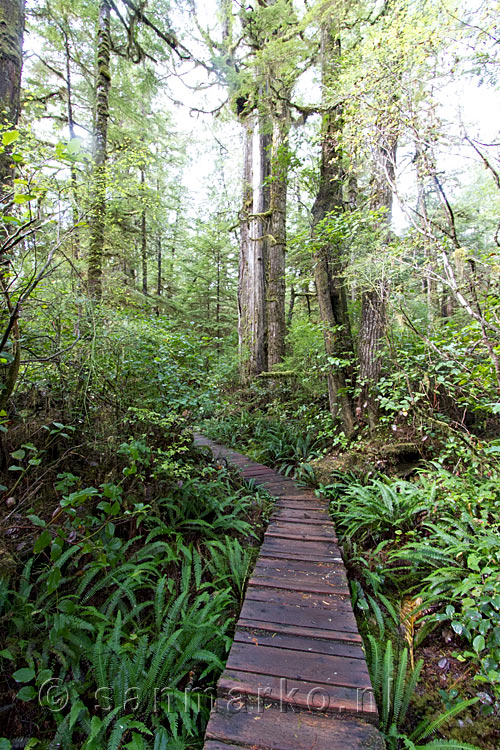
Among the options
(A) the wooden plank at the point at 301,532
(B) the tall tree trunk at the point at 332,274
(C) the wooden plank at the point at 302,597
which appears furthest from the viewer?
(B) the tall tree trunk at the point at 332,274

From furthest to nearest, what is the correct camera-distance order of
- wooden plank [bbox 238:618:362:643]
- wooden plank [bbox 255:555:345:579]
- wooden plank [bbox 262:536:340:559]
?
wooden plank [bbox 262:536:340:559]
wooden plank [bbox 255:555:345:579]
wooden plank [bbox 238:618:362:643]

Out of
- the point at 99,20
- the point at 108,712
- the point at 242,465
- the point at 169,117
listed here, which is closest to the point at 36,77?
the point at 99,20

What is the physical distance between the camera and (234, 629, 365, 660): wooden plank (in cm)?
231

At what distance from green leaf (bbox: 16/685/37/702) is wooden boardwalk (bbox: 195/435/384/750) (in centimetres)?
119

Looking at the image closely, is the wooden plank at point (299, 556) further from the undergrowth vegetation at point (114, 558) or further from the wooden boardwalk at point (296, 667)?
the undergrowth vegetation at point (114, 558)

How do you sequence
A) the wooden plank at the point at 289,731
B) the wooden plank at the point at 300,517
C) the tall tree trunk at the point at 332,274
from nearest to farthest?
the wooden plank at the point at 289,731 → the wooden plank at the point at 300,517 → the tall tree trunk at the point at 332,274

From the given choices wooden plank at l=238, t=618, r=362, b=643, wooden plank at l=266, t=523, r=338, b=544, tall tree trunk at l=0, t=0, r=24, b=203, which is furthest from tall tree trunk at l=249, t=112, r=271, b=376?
wooden plank at l=238, t=618, r=362, b=643

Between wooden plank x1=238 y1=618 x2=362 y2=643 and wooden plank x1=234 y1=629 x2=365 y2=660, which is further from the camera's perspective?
wooden plank x1=238 y1=618 x2=362 y2=643

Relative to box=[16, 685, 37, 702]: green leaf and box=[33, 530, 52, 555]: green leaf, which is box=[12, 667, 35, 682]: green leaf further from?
box=[33, 530, 52, 555]: green leaf

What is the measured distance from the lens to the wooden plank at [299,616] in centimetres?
254

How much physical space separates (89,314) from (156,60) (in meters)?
10.7

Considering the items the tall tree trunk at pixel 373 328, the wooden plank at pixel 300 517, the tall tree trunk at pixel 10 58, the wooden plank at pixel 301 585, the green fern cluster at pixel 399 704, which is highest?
the tall tree trunk at pixel 10 58

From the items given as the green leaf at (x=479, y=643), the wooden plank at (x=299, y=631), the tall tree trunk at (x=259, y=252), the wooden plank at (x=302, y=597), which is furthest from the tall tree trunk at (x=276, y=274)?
the green leaf at (x=479, y=643)

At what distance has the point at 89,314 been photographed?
364cm
